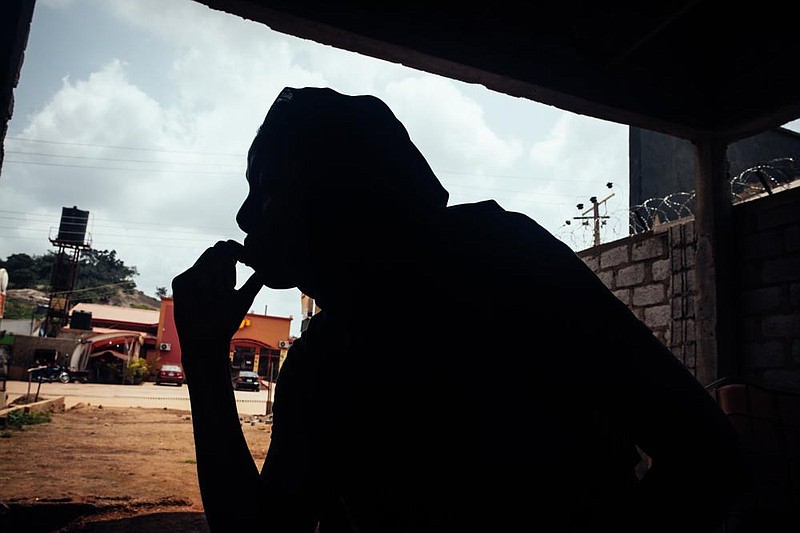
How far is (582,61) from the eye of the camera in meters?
3.76

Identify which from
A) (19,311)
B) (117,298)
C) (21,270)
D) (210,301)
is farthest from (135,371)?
(21,270)

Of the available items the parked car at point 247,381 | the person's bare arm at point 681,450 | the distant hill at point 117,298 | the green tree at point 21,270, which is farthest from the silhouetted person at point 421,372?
the green tree at point 21,270

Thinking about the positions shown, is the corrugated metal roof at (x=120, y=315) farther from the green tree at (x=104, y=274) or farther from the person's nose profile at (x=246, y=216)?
the person's nose profile at (x=246, y=216)

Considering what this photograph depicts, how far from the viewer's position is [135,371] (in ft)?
108

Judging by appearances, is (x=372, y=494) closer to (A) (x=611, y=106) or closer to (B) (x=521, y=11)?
(B) (x=521, y=11)

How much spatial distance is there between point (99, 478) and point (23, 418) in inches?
291

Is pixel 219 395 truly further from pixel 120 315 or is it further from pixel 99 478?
pixel 120 315

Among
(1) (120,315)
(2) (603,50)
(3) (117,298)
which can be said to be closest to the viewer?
(2) (603,50)

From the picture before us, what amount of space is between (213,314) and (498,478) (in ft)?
2.19

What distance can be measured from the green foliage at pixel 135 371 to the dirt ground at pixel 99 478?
785 inches

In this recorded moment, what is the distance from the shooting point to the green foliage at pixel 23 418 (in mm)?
12516

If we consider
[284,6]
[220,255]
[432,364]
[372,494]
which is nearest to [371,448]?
[372,494]

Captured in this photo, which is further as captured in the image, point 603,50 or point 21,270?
point 21,270

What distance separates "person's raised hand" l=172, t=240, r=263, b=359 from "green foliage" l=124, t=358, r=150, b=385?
35676 mm
